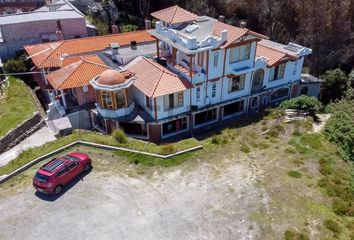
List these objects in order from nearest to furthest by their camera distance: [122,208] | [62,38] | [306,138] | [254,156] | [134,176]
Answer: [122,208], [134,176], [254,156], [306,138], [62,38]

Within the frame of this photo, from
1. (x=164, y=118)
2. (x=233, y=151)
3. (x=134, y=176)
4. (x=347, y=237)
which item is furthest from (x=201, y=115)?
(x=347, y=237)

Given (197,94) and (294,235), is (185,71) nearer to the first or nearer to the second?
(197,94)

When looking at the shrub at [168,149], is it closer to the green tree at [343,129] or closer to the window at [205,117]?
the window at [205,117]

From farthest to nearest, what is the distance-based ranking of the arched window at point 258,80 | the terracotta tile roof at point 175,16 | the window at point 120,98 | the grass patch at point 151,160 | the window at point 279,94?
the window at point 279,94
the arched window at point 258,80
the terracotta tile roof at point 175,16
the window at point 120,98
the grass patch at point 151,160

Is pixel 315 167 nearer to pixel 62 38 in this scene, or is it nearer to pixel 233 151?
pixel 233 151

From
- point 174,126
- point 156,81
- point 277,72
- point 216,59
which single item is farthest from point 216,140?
point 277,72

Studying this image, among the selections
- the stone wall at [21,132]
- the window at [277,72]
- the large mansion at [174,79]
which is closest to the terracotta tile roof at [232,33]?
the large mansion at [174,79]

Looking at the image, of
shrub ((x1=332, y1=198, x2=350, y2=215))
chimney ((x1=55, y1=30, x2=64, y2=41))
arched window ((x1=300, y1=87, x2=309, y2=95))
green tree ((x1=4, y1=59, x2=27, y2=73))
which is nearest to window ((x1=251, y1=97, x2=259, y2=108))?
arched window ((x1=300, y1=87, x2=309, y2=95))
